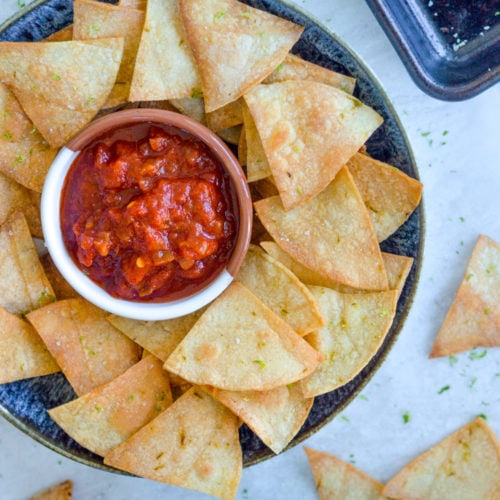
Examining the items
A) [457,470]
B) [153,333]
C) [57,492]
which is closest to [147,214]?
[153,333]

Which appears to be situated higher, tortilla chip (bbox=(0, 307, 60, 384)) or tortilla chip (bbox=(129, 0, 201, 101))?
tortilla chip (bbox=(129, 0, 201, 101))

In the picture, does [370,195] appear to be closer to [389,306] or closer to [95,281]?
[389,306]

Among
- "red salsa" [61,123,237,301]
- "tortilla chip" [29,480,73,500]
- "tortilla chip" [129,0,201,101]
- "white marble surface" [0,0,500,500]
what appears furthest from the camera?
"tortilla chip" [29,480,73,500]

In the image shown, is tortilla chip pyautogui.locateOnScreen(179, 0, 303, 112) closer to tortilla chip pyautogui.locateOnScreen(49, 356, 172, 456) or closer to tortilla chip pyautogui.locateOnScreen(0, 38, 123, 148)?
tortilla chip pyautogui.locateOnScreen(0, 38, 123, 148)

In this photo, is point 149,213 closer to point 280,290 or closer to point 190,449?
point 280,290

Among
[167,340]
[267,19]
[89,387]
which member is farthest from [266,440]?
[267,19]

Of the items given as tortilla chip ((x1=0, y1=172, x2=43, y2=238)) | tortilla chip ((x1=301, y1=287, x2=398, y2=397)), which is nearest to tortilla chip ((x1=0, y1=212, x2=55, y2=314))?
tortilla chip ((x1=0, y1=172, x2=43, y2=238))

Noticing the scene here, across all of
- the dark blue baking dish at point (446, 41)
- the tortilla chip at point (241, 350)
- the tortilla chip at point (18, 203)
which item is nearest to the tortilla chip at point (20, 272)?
the tortilla chip at point (18, 203)

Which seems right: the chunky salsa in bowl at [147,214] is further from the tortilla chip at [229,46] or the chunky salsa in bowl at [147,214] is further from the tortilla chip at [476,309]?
the tortilla chip at [476,309]
